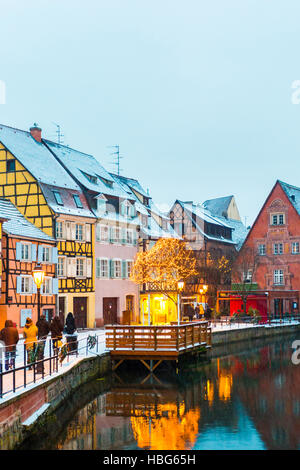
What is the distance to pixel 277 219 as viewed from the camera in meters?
62.1

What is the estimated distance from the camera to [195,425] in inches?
756

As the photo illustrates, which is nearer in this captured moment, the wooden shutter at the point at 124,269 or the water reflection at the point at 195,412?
the water reflection at the point at 195,412

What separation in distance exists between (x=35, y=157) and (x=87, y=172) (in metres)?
5.88

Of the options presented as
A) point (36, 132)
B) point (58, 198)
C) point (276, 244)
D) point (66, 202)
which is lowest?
point (276, 244)

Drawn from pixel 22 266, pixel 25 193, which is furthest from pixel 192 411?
pixel 25 193

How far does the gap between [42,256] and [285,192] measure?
31.4 metres

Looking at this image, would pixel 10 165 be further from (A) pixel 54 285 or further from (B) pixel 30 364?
(B) pixel 30 364

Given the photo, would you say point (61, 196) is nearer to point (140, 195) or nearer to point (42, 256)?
point (42, 256)

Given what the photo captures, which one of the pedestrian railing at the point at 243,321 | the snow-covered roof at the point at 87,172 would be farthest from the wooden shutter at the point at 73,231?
the pedestrian railing at the point at 243,321

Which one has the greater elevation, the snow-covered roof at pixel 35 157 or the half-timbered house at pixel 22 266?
the snow-covered roof at pixel 35 157

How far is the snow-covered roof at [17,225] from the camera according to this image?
3640 centimetres

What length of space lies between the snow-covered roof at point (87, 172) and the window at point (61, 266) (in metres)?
6.59

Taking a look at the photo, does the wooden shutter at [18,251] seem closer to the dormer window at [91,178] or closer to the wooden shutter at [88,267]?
the wooden shutter at [88,267]
